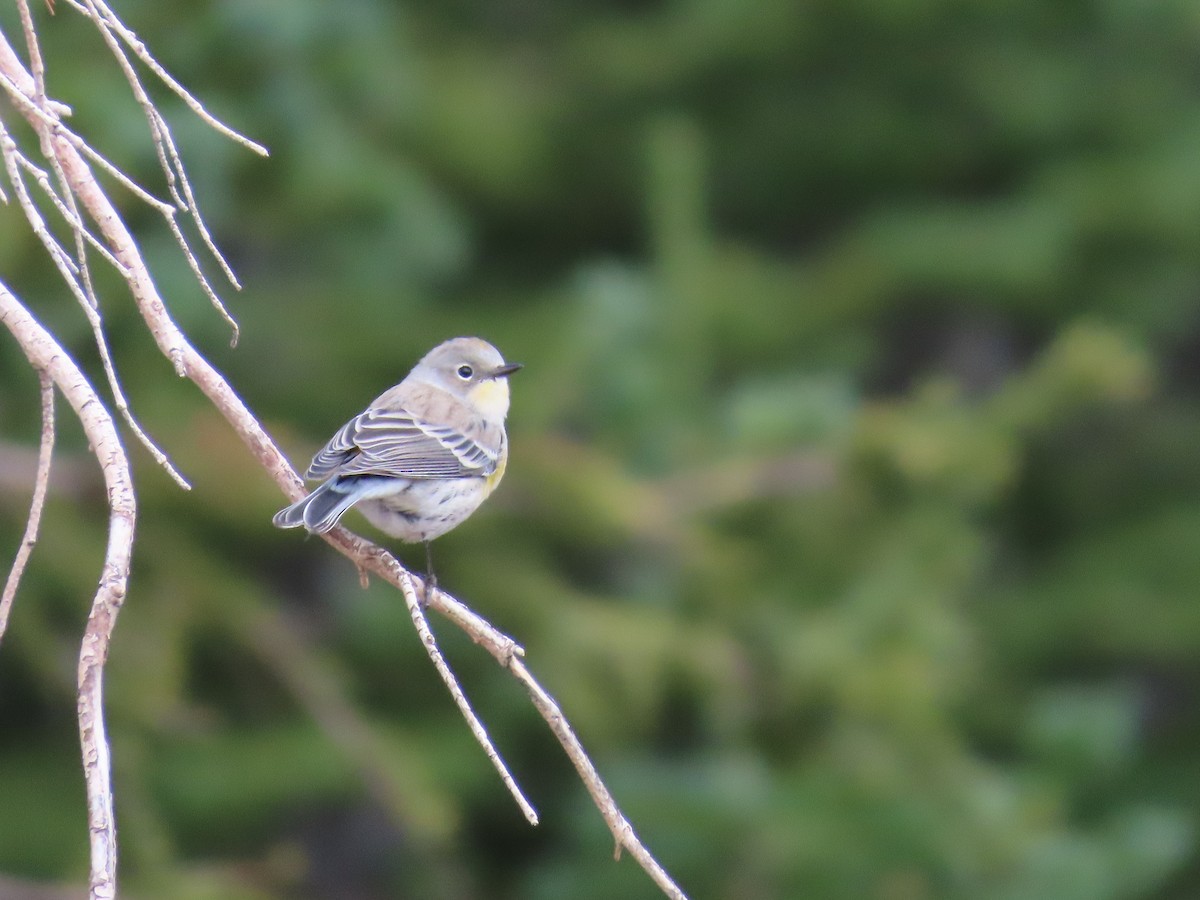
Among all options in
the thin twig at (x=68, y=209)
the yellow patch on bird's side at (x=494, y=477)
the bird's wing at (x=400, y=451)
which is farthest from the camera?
the yellow patch on bird's side at (x=494, y=477)

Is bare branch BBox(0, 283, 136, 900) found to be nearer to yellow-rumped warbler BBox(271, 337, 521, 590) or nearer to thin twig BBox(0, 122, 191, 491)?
thin twig BBox(0, 122, 191, 491)

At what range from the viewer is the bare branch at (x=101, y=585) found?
171 cm

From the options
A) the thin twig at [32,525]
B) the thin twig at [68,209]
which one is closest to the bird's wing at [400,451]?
the thin twig at [68,209]

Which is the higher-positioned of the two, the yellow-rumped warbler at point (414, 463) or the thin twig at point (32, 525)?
the yellow-rumped warbler at point (414, 463)

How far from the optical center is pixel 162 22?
5938 mm

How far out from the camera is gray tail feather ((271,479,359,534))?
3150 millimetres

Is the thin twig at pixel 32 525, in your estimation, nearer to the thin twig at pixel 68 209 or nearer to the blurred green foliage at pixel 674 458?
the thin twig at pixel 68 209

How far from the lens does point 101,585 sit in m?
1.95

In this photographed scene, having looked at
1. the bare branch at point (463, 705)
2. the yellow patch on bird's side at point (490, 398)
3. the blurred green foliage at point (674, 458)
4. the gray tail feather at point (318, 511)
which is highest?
the blurred green foliage at point (674, 458)

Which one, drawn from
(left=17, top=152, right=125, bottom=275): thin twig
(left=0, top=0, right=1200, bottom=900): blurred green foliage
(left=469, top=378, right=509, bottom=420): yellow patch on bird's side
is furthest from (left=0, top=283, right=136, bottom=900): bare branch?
(left=0, top=0, right=1200, bottom=900): blurred green foliage

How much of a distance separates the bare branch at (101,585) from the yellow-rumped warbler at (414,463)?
1106 millimetres

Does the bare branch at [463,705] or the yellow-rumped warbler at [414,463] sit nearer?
the bare branch at [463,705]

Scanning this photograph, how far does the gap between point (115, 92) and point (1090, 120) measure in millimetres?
5308

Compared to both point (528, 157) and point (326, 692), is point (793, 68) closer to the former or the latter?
point (528, 157)
